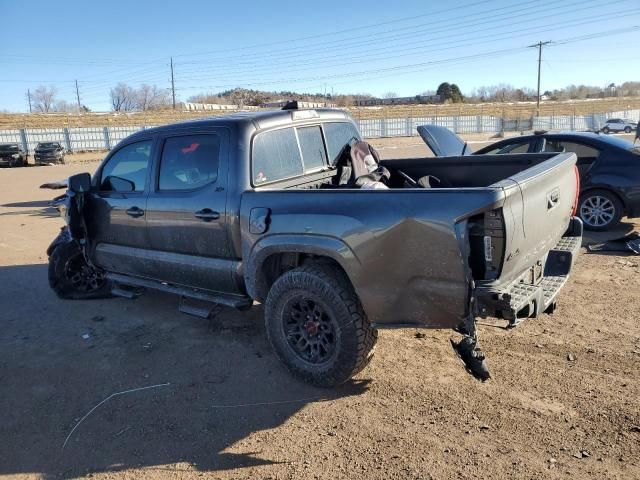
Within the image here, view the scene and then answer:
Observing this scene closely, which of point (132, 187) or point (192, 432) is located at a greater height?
point (132, 187)

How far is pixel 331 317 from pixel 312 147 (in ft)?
6.09

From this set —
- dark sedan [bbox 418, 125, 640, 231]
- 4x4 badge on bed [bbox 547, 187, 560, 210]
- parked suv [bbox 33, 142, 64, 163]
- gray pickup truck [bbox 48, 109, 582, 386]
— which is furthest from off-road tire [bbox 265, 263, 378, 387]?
parked suv [bbox 33, 142, 64, 163]

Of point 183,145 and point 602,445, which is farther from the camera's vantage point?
point 183,145

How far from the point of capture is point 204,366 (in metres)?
4.21

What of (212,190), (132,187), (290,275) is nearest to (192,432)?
(290,275)

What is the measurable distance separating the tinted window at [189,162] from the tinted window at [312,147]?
819mm

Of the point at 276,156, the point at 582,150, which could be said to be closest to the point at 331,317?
the point at 276,156

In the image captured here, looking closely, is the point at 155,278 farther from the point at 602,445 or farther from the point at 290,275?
the point at 602,445

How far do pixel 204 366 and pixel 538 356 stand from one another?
2.70 m

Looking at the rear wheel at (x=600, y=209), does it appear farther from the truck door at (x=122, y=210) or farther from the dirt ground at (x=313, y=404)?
the truck door at (x=122, y=210)

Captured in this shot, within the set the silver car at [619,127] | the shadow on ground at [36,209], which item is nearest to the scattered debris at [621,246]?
the shadow on ground at [36,209]

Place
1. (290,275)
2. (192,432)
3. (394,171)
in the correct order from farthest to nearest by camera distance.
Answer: (394,171)
(290,275)
(192,432)

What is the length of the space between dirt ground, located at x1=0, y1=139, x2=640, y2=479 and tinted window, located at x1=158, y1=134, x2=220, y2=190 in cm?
146

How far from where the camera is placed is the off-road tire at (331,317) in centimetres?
348
